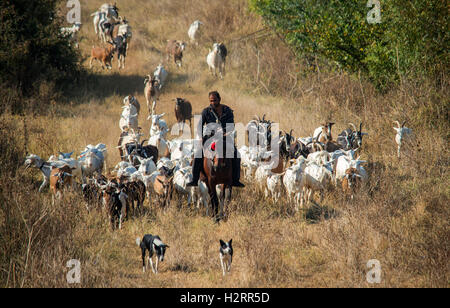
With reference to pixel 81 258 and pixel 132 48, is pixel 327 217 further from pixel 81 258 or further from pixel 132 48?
pixel 132 48

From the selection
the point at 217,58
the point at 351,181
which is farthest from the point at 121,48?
the point at 351,181

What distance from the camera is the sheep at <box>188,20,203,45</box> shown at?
90.7 feet

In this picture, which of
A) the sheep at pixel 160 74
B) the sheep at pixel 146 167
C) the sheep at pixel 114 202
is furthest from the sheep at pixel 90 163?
the sheep at pixel 160 74

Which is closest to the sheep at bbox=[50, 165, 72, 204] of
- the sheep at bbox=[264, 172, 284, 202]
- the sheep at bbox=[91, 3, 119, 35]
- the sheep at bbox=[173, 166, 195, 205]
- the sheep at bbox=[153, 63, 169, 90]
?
the sheep at bbox=[173, 166, 195, 205]

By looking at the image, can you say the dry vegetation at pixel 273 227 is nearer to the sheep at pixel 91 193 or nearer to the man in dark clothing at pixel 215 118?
the sheep at pixel 91 193

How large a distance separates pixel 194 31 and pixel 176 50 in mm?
2646

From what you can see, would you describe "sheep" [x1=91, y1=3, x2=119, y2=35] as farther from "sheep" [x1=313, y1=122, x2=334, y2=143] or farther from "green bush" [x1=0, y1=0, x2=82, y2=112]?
"sheep" [x1=313, y1=122, x2=334, y2=143]

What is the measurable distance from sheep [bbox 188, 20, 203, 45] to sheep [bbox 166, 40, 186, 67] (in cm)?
226

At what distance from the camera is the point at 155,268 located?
8500 mm

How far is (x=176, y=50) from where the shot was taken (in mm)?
25562

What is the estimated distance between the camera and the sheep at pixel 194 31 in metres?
27.7

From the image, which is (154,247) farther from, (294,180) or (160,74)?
(160,74)

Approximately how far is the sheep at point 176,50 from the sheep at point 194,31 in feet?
7.41

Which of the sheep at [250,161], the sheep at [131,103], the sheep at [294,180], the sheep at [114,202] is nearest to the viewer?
the sheep at [114,202]
